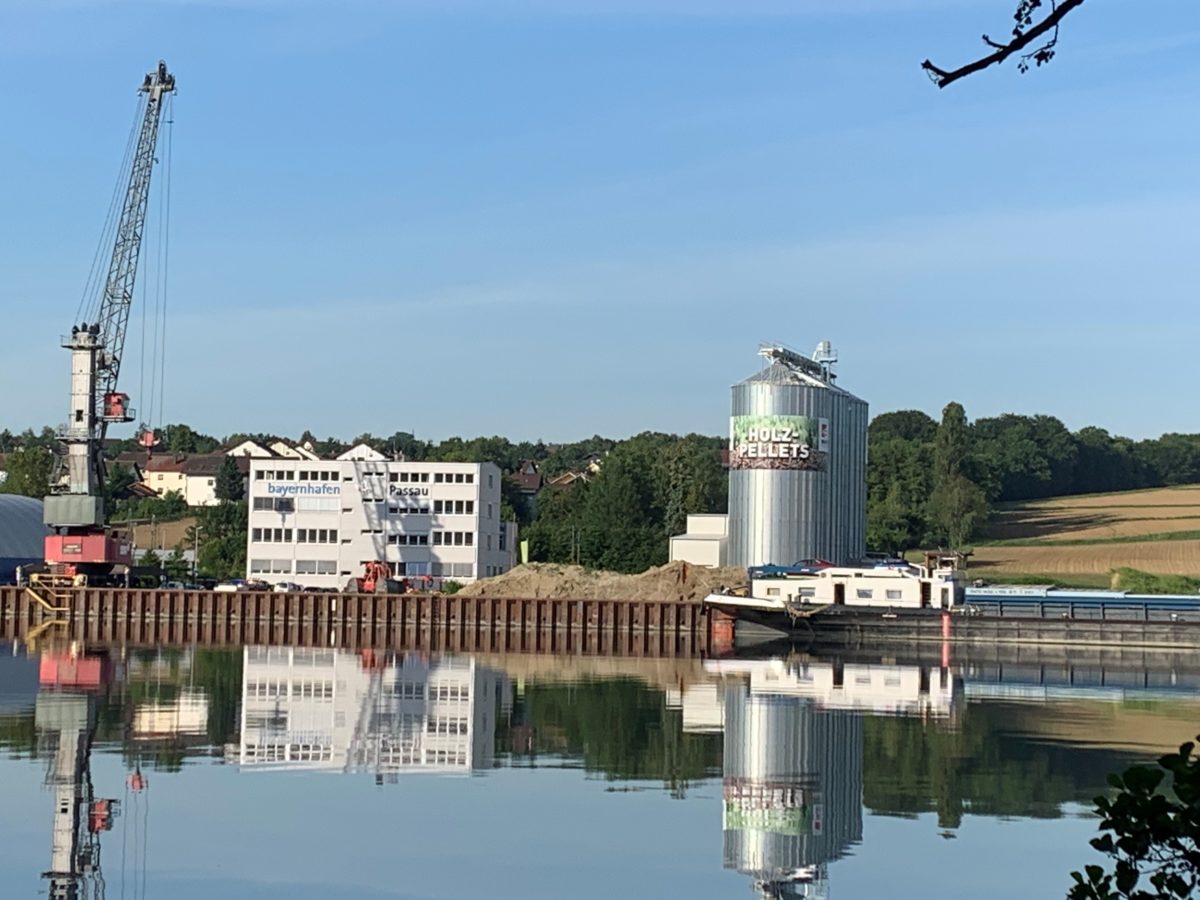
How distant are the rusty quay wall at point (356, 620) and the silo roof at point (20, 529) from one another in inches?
658

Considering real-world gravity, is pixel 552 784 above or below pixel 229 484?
below

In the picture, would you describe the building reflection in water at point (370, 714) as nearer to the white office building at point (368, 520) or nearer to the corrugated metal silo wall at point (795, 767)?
the corrugated metal silo wall at point (795, 767)

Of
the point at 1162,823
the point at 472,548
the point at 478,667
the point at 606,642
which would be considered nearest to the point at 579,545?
the point at 472,548

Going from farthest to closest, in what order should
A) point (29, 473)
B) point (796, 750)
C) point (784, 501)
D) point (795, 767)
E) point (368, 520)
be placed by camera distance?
point (29, 473) < point (368, 520) < point (784, 501) < point (796, 750) < point (795, 767)

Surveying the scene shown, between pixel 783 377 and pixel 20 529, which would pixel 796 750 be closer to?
pixel 783 377

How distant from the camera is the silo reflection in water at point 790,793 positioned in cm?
2602

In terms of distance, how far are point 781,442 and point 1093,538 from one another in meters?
53.7

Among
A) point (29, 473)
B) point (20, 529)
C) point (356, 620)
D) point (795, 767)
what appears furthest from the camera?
point (29, 473)

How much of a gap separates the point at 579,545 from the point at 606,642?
36.9 meters

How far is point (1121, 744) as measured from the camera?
40.9m

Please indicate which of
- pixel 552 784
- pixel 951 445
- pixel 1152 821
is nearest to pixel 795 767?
pixel 552 784

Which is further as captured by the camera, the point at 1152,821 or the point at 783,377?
the point at 783,377

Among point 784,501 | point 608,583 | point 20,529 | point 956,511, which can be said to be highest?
point 956,511

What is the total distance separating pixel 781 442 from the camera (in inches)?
3701
